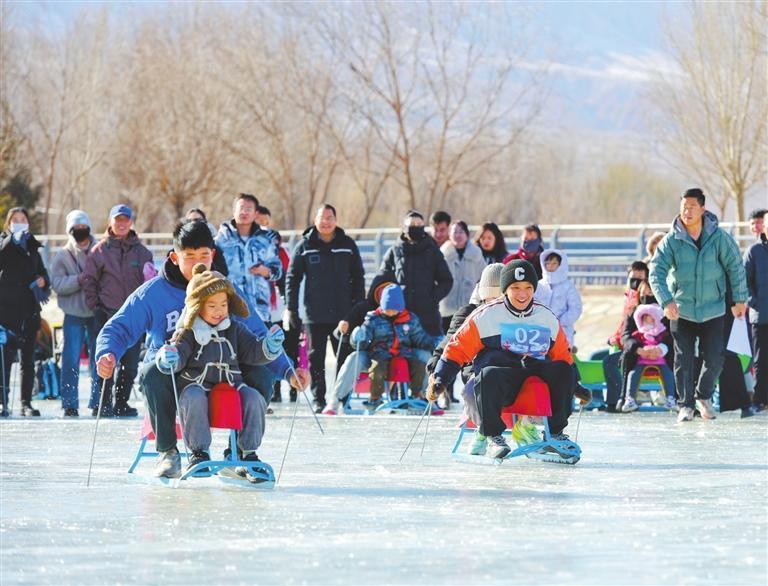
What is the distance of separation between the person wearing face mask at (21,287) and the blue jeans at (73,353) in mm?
267

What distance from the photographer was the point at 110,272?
1316 cm

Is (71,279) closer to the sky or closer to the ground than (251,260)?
closer to the ground

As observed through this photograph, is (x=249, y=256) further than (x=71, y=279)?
No

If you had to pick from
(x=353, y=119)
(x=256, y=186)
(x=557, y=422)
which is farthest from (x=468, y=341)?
(x=256, y=186)

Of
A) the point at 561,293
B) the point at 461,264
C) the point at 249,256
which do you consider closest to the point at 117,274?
the point at 249,256

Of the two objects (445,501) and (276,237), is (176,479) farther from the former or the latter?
(276,237)

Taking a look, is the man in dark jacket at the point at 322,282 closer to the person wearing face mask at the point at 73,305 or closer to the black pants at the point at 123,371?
the black pants at the point at 123,371

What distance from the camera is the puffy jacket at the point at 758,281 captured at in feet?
44.8

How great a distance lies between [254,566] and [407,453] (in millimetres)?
4216

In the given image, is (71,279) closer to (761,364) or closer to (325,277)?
(325,277)

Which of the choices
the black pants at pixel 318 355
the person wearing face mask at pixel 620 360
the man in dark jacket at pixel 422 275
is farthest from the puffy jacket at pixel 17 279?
the person wearing face mask at pixel 620 360

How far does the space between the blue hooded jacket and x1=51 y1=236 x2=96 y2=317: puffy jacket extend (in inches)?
193

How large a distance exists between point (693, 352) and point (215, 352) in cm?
533

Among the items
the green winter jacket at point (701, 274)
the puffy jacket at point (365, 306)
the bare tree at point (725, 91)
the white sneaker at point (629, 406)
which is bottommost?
the white sneaker at point (629, 406)
